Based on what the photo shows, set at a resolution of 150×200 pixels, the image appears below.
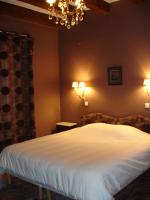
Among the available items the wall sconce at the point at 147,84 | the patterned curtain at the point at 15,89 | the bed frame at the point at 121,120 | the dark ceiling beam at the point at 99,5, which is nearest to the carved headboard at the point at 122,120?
the bed frame at the point at 121,120

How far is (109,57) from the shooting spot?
181 inches

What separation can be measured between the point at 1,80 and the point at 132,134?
2.60 m

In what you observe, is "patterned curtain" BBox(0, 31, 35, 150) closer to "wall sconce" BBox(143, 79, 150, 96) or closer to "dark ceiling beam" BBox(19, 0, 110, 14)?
"dark ceiling beam" BBox(19, 0, 110, 14)

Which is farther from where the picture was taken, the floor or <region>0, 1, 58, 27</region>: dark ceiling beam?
<region>0, 1, 58, 27</region>: dark ceiling beam

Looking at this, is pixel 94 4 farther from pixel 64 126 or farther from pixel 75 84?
pixel 64 126

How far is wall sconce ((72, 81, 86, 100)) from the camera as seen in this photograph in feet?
16.2

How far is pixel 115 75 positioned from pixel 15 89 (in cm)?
201

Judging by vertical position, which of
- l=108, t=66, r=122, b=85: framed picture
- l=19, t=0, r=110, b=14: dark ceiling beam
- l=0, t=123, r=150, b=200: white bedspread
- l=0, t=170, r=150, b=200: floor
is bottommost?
l=0, t=170, r=150, b=200: floor

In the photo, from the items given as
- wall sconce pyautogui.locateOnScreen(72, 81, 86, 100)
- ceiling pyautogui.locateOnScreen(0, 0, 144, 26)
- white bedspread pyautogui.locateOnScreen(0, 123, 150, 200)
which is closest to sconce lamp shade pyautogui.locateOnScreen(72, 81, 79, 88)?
wall sconce pyautogui.locateOnScreen(72, 81, 86, 100)

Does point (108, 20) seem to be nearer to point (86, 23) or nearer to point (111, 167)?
point (86, 23)

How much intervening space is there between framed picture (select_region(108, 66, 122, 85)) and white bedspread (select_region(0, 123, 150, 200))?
3.45ft

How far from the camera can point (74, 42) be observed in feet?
17.0

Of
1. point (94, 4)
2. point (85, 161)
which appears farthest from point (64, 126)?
point (94, 4)

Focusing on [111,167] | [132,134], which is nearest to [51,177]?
[111,167]
